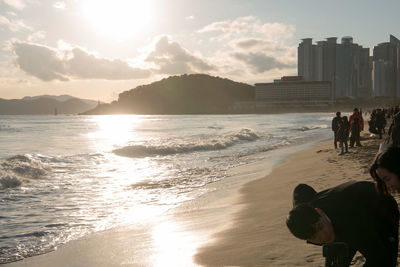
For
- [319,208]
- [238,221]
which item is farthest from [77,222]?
[319,208]

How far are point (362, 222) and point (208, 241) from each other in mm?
4081

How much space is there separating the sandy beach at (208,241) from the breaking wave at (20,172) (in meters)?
7.05

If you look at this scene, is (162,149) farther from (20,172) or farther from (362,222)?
(362,222)

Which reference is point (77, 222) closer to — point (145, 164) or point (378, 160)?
point (378, 160)

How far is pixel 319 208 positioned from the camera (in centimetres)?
164

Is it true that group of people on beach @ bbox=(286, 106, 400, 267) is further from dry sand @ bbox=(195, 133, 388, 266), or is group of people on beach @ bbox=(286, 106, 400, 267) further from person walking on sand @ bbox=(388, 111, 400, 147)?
person walking on sand @ bbox=(388, 111, 400, 147)

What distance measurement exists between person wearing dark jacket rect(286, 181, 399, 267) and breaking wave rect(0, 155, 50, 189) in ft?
39.3

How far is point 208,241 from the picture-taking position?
5457 millimetres

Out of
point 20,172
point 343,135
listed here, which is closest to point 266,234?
point 343,135

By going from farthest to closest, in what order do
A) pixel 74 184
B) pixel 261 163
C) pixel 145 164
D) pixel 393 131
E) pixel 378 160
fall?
pixel 145 164 < pixel 261 163 < pixel 74 184 < pixel 393 131 < pixel 378 160

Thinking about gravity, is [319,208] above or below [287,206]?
above

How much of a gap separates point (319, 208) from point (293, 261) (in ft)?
9.21

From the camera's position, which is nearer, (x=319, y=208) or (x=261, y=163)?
(x=319, y=208)

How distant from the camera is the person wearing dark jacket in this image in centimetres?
163
